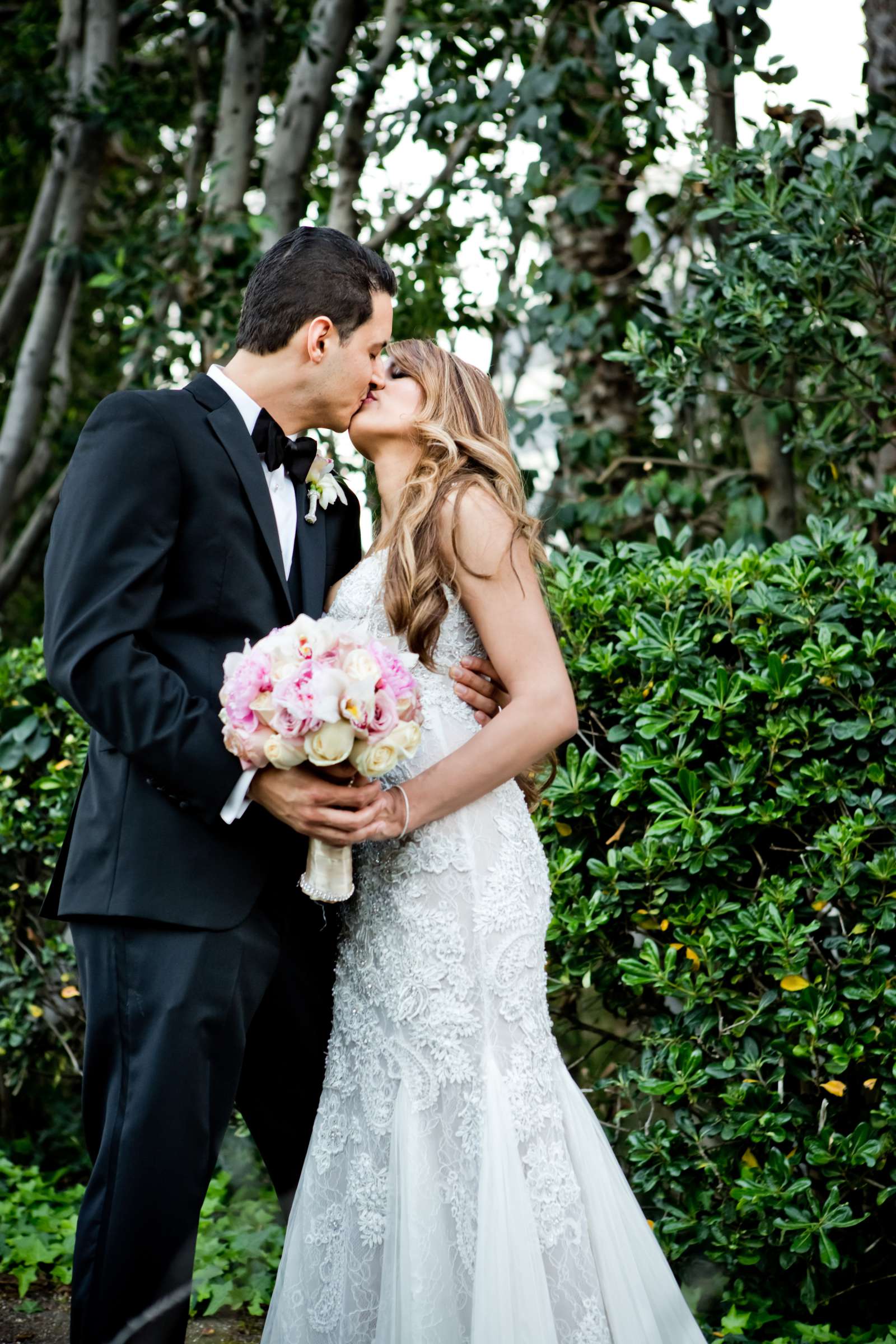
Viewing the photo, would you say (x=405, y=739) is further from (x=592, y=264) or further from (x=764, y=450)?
(x=592, y=264)

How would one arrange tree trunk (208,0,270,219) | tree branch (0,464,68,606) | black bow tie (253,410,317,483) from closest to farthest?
black bow tie (253,410,317,483) → tree trunk (208,0,270,219) → tree branch (0,464,68,606)

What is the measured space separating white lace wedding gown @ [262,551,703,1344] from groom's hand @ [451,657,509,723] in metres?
0.03

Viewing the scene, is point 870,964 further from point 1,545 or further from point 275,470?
point 1,545

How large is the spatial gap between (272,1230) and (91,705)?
2.24m

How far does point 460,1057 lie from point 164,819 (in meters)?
0.74

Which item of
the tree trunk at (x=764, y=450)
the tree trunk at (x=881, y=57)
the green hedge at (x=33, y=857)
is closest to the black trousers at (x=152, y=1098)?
the green hedge at (x=33, y=857)

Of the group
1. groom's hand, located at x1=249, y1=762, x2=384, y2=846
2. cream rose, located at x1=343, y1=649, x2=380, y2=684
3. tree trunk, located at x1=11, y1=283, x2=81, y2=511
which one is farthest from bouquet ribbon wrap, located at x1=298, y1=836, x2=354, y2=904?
tree trunk, located at x1=11, y1=283, x2=81, y2=511

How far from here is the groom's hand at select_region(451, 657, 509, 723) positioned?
2512 mm

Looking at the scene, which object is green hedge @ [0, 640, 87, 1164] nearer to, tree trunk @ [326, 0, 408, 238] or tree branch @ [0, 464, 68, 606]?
tree trunk @ [326, 0, 408, 238]

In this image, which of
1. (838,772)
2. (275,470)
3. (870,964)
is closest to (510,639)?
(275,470)

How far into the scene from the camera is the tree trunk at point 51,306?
679 centimetres

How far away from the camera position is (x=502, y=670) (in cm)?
243

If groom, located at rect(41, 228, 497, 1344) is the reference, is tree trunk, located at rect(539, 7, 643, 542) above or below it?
above

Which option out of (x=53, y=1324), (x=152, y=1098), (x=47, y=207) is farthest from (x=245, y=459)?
(x=47, y=207)
